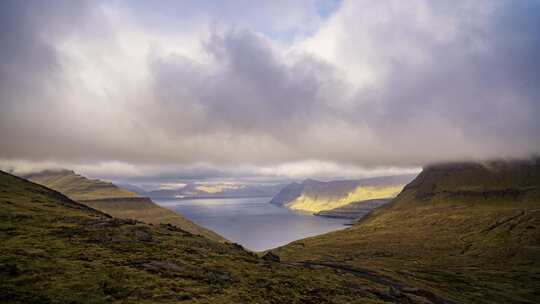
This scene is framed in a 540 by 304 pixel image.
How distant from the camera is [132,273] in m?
46.7

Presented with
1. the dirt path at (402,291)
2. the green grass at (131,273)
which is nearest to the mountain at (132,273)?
the green grass at (131,273)

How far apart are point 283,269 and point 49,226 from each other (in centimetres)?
5178

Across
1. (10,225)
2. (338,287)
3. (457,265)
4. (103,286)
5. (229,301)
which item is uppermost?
(10,225)

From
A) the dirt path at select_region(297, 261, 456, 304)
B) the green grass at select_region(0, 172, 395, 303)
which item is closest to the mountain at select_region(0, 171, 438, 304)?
the green grass at select_region(0, 172, 395, 303)

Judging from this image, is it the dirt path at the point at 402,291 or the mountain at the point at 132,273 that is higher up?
the mountain at the point at 132,273

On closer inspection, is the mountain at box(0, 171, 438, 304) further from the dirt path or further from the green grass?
the dirt path

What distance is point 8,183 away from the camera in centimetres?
13838

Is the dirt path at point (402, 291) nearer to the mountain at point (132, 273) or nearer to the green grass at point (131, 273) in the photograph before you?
the mountain at point (132, 273)

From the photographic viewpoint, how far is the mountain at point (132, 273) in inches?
1528

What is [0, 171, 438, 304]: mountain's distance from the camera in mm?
38812

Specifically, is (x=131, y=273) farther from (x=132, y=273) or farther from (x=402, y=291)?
(x=402, y=291)

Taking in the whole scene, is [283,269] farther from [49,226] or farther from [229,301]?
[49,226]

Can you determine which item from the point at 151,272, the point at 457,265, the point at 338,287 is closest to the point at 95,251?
the point at 151,272

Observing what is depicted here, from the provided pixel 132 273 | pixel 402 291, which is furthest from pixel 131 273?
pixel 402 291
